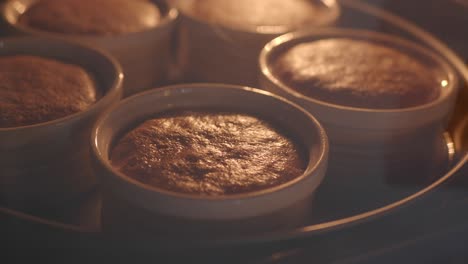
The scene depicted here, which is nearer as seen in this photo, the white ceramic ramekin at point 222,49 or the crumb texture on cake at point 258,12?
the white ceramic ramekin at point 222,49

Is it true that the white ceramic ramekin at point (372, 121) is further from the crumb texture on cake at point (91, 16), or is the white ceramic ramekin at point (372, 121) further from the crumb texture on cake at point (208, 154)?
the crumb texture on cake at point (91, 16)

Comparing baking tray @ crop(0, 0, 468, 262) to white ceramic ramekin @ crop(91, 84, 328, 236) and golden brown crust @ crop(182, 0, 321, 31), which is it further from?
golden brown crust @ crop(182, 0, 321, 31)

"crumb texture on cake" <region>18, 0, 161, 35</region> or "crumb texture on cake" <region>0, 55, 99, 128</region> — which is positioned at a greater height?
"crumb texture on cake" <region>18, 0, 161, 35</region>

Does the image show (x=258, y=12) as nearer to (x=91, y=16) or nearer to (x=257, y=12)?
(x=257, y=12)

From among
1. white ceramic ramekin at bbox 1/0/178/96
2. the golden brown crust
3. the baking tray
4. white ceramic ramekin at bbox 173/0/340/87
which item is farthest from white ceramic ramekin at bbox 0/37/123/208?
the golden brown crust

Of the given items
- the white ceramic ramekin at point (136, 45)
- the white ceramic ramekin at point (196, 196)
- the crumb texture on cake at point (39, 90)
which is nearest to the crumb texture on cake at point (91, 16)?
the white ceramic ramekin at point (136, 45)

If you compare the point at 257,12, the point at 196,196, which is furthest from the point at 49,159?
the point at 257,12
